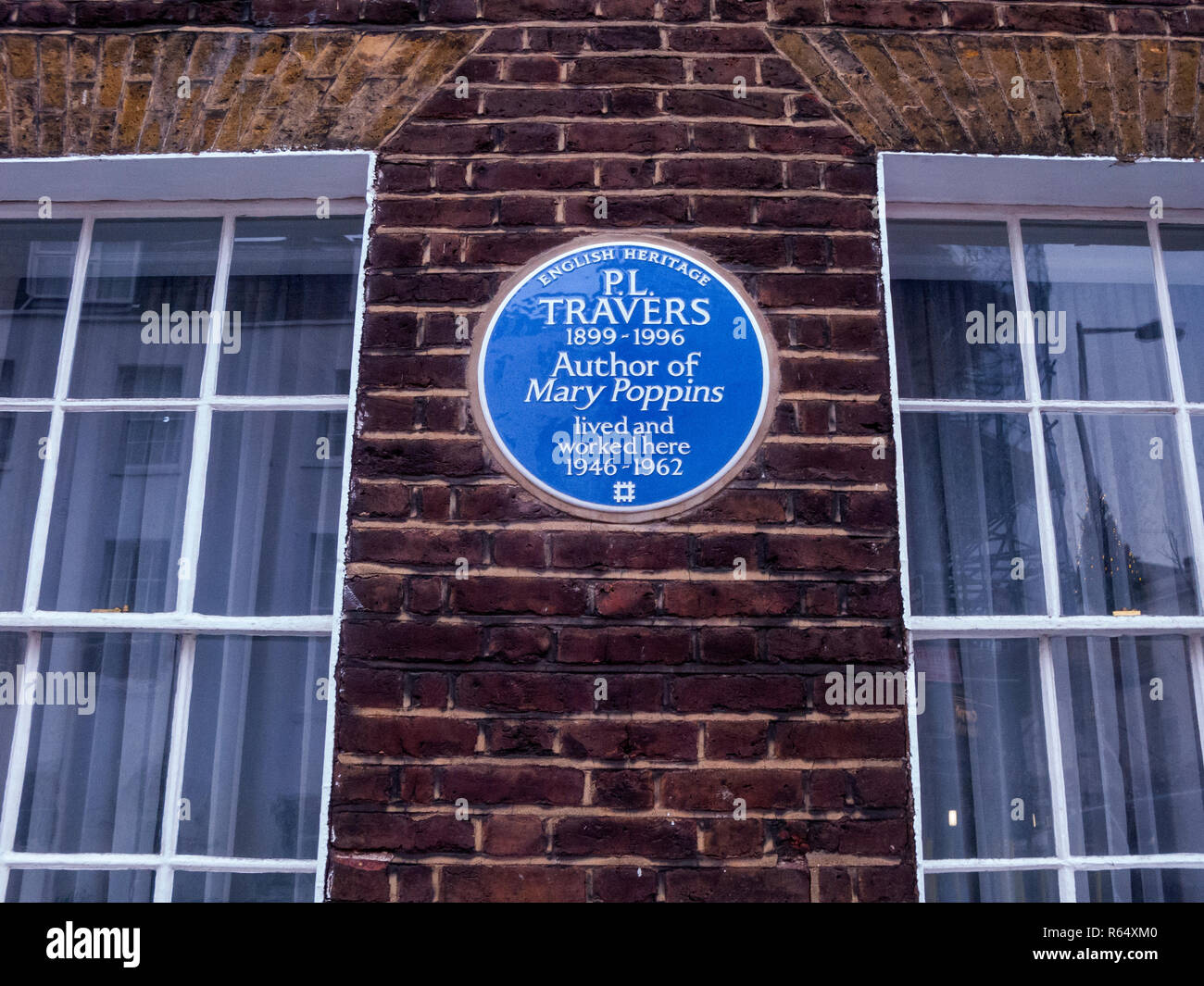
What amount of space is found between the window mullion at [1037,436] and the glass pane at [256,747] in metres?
1.95

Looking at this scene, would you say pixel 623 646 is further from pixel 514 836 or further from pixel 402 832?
pixel 402 832

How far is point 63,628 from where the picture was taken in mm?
2355

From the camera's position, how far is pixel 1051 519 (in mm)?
2441

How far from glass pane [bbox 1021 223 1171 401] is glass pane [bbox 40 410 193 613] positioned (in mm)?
2474

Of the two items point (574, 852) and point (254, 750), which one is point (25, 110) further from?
point (574, 852)

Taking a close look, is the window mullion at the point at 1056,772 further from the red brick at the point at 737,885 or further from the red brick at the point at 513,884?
the red brick at the point at 513,884

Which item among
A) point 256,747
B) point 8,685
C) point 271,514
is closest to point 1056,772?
point 256,747

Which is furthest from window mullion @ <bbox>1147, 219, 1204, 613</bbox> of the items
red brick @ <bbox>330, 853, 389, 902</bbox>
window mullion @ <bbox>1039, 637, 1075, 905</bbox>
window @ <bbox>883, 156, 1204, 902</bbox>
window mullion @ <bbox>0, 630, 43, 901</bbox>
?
window mullion @ <bbox>0, 630, 43, 901</bbox>

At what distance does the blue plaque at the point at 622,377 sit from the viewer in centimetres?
218

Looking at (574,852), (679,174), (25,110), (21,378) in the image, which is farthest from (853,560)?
(25,110)

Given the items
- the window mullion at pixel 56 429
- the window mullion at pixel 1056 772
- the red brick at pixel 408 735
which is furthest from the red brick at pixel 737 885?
the window mullion at pixel 56 429

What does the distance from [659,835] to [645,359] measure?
1.14m

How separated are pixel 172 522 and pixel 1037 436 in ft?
7.92

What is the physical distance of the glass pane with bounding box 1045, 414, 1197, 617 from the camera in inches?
94.8
